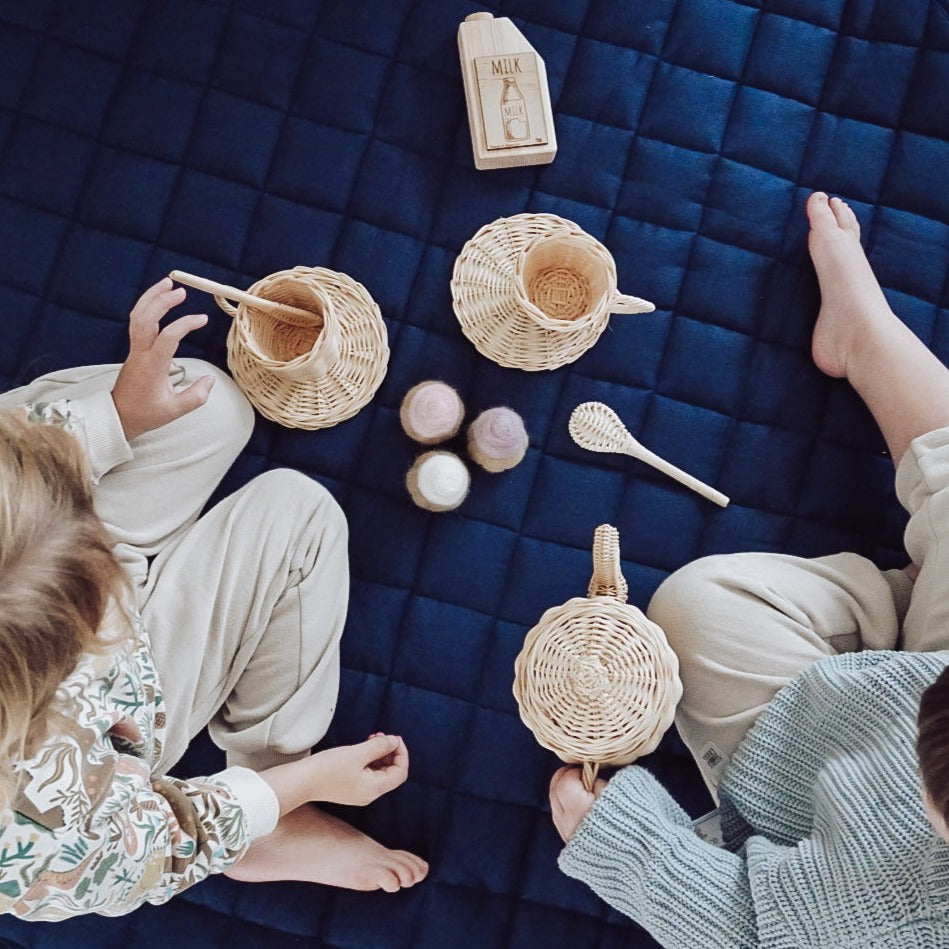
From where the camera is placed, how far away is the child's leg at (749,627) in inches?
33.7

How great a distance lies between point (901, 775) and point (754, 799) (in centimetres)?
13

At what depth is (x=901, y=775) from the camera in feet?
2.47

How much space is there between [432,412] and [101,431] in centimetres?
30

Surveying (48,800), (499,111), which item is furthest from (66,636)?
(499,111)

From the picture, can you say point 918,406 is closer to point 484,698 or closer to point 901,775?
point 901,775

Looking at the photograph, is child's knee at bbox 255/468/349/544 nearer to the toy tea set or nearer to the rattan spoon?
the toy tea set

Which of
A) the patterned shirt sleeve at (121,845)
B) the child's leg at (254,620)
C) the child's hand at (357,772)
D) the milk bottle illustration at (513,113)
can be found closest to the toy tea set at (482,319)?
the milk bottle illustration at (513,113)

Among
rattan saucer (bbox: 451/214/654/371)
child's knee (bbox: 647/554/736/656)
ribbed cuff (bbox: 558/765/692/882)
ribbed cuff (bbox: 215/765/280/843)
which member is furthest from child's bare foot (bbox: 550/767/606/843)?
rattan saucer (bbox: 451/214/654/371)

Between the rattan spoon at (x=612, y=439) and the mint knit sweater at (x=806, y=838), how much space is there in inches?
9.0

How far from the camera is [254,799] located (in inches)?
33.2

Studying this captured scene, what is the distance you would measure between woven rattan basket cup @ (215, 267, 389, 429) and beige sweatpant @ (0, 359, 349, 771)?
49mm

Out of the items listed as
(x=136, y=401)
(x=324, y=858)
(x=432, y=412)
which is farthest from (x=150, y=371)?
(x=324, y=858)

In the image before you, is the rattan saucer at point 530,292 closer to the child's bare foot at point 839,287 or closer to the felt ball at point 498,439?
the felt ball at point 498,439

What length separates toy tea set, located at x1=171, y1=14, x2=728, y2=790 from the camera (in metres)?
0.94
